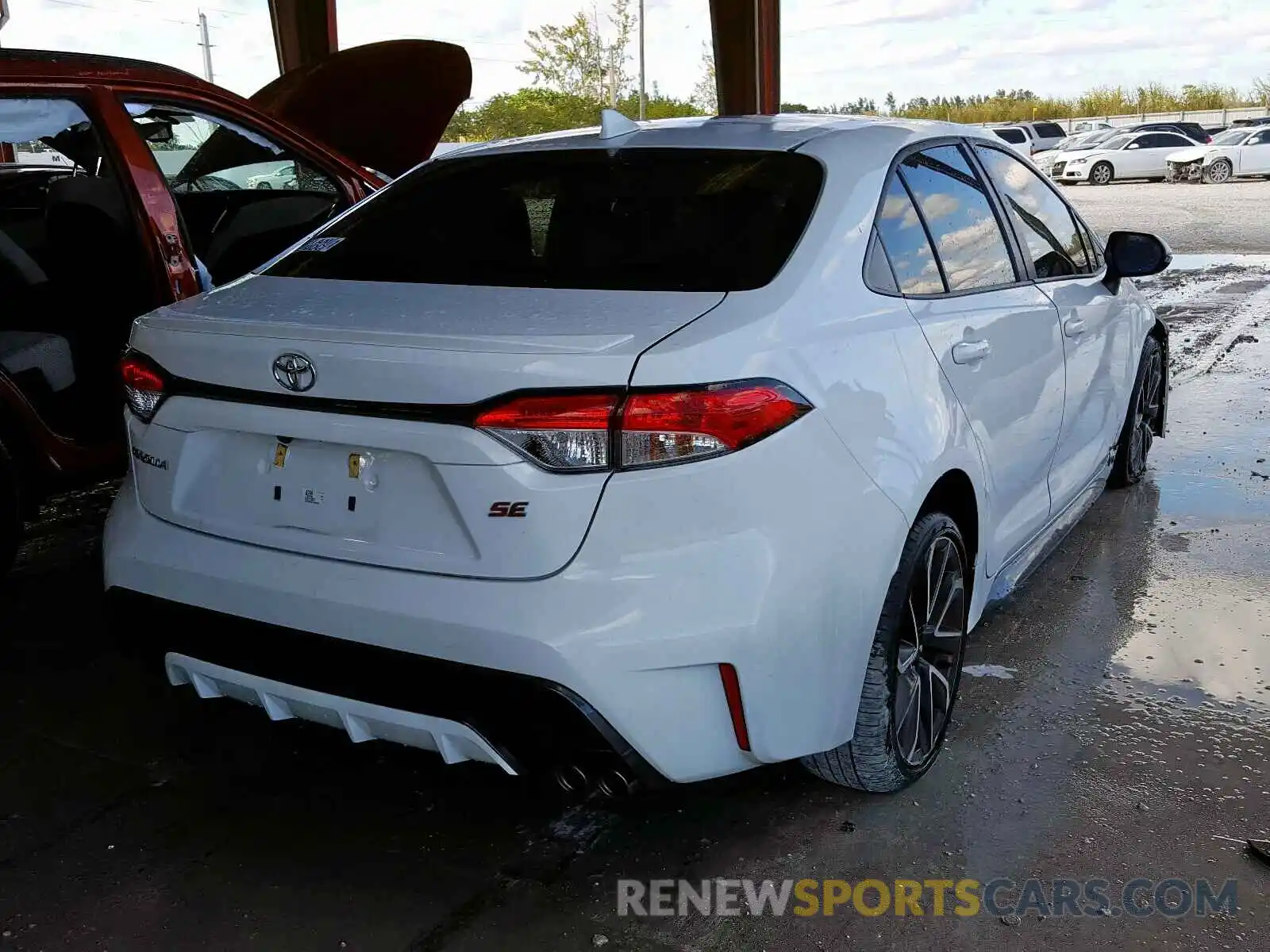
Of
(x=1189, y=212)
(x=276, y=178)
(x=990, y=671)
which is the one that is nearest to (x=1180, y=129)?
(x=1189, y=212)

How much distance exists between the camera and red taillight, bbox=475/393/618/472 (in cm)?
205

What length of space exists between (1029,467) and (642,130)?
1.39 meters

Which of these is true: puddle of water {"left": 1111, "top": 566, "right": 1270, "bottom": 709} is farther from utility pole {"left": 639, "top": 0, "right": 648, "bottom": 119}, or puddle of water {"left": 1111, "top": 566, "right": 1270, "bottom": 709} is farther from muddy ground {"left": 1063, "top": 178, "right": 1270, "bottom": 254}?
utility pole {"left": 639, "top": 0, "right": 648, "bottom": 119}

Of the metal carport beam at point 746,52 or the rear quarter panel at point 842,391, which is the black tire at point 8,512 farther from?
the metal carport beam at point 746,52

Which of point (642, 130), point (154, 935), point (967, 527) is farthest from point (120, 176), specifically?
point (967, 527)

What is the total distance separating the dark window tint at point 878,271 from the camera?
102 inches

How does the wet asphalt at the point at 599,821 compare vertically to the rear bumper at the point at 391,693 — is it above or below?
below

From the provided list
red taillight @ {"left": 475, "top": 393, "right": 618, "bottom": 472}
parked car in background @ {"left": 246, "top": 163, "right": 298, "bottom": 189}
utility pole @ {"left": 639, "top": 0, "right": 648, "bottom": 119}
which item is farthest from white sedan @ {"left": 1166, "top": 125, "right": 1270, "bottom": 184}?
red taillight @ {"left": 475, "top": 393, "right": 618, "bottom": 472}

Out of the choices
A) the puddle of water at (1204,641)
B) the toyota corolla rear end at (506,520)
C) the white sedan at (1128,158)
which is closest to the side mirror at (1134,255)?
the puddle of water at (1204,641)

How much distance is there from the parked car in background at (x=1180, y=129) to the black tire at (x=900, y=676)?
3033 cm

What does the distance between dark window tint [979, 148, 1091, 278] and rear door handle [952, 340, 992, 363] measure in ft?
2.29

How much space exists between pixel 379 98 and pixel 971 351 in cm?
393

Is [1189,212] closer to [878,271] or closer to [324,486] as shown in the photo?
[878,271]

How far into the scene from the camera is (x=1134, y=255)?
13.5 ft
